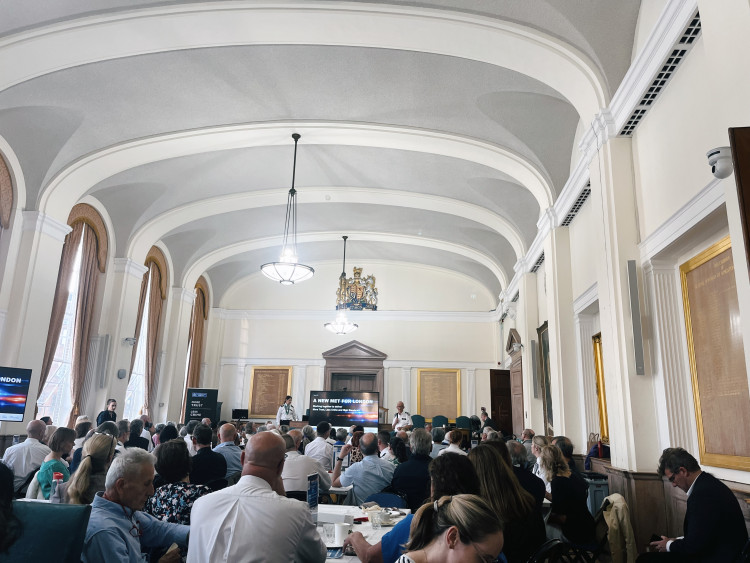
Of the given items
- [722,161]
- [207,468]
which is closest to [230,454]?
[207,468]

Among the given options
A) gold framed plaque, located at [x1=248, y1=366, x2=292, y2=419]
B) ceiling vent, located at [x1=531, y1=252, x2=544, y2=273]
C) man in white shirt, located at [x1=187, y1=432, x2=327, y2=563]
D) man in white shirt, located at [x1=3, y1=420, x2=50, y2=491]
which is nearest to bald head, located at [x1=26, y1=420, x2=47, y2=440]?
man in white shirt, located at [x1=3, y1=420, x2=50, y2=491]

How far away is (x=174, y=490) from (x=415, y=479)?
1917mm

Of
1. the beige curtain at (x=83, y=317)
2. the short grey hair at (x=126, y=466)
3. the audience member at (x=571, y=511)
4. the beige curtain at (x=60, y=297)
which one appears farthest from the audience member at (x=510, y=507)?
the beige curtain at (x=83, y=317)

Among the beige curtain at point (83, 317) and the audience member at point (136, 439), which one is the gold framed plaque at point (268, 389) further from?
the audience member at point (136, 439)

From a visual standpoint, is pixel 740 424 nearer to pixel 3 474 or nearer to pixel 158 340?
pixel 3 474

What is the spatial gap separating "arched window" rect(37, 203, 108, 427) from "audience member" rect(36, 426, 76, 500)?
17.7 feet

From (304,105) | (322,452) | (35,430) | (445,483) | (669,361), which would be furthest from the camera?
(304,105)

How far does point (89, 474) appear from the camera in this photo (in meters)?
2.56

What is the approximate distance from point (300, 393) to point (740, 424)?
480 inches

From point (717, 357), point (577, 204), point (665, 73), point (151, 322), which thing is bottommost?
point (717, 357)

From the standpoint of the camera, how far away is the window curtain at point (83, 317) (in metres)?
9.44

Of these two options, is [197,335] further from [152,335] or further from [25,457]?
[25,457]

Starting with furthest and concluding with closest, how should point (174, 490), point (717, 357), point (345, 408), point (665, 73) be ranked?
point (345, 408) → point (665, 73) → point (717, 357) → point (174, 490)

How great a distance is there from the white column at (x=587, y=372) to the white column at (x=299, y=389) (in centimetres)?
901
